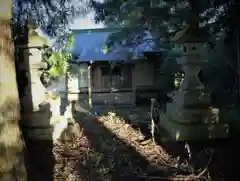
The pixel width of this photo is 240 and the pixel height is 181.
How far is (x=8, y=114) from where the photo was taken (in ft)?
9.00

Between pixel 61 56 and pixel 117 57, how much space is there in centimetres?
459

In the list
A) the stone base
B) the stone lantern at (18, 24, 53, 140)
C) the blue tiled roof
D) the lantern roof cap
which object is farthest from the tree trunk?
the blue tiled roof

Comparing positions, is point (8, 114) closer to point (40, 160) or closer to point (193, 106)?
point (40, 160)

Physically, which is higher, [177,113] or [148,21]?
[148,21]

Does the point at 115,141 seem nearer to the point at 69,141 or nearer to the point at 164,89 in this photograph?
the point at 69,141

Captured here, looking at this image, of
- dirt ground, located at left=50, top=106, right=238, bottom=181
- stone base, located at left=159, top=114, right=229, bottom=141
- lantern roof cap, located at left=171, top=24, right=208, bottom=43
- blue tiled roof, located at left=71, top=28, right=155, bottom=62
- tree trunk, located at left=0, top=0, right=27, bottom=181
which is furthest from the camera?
blue tiled roof, located at left=71, top=28, right=155, bottom=62

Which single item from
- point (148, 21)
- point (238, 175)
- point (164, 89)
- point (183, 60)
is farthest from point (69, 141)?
point (164, 89)

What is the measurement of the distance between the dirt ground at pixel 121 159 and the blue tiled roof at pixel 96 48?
23.0 ft

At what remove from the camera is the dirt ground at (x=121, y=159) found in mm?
4453

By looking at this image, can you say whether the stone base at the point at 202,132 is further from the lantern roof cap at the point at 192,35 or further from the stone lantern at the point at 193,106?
the lantern roof cap at the point at 192,35

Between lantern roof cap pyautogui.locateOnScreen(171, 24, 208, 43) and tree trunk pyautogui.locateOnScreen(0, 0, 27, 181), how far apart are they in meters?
3.76

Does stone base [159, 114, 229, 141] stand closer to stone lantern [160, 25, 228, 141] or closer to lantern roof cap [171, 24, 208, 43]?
stone lantern [160, 25, 228, 141]

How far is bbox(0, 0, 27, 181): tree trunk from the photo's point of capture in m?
2.71

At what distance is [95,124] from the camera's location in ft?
24.3
